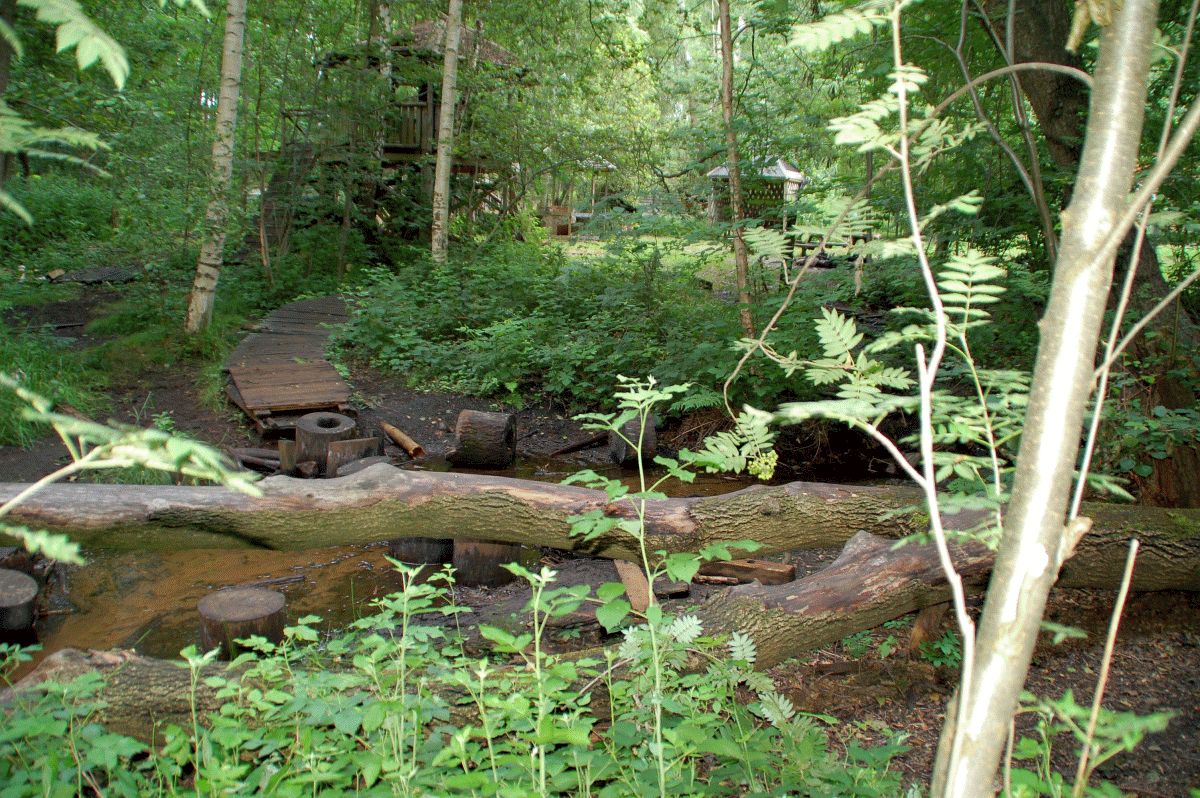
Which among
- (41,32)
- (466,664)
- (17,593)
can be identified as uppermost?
(41,32)

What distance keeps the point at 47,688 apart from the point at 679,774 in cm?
204

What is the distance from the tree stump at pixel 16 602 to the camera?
4.45 m

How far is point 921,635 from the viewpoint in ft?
13.6

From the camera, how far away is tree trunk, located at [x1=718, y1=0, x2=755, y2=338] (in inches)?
299

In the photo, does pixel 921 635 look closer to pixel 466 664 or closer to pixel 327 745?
pixel 466 664

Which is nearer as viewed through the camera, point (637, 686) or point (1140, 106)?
point (1140, 106)

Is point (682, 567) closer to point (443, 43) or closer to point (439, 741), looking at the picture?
point (439, 741)

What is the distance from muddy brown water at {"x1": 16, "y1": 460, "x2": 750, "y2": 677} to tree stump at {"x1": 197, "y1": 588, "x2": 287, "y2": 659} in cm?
82

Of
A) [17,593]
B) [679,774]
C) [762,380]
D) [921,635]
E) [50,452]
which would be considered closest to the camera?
[679,774]

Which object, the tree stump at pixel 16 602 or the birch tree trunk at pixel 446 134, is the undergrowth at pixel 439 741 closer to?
the tree stump at pixel 16 602

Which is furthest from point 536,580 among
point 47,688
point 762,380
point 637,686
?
point 762,380

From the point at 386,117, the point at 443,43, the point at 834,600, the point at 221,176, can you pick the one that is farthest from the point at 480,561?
the point at 443,43

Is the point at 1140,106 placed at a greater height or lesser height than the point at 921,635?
greater

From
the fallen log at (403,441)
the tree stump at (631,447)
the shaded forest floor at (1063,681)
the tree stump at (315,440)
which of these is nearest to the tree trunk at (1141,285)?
the shaded forest floor at (1063,681)
